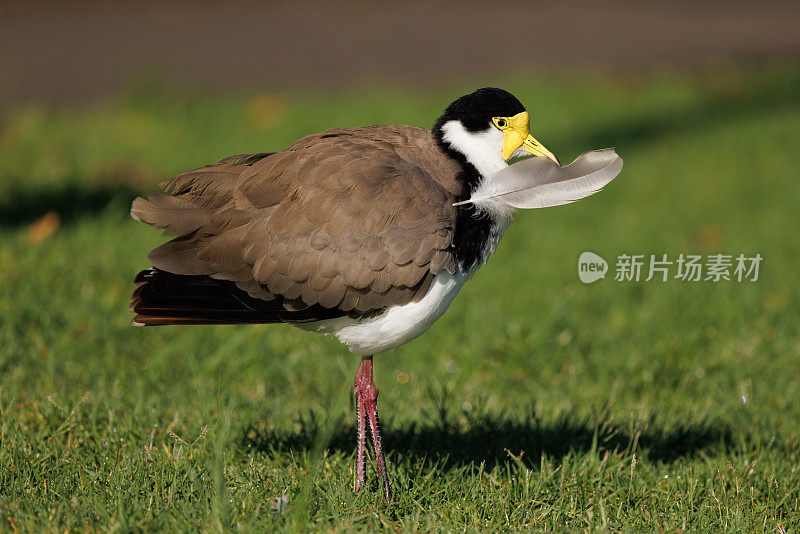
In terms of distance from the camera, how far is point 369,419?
12.3 ft

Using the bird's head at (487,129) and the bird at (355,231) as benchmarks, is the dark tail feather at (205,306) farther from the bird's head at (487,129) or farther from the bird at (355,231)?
the bird's head at (487,129)

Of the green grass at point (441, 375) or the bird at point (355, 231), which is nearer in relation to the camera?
the bird at point (355, 231)

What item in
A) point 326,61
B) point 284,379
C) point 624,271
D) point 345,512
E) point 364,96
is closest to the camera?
point 345,512

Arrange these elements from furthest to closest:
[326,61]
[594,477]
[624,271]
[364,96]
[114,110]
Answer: [326,61] → [364,96] → [114,110] → [624,271] → [594,477]

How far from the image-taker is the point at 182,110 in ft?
30.6

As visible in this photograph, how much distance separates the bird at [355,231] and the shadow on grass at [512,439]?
1.66 ft

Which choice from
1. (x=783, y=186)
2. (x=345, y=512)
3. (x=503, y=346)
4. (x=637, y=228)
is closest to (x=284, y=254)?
(x=345, y=512)

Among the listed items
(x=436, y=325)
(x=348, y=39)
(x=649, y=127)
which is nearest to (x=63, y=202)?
(x=436, y=325)

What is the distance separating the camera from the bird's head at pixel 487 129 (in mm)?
3488

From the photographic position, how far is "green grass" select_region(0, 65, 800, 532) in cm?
346

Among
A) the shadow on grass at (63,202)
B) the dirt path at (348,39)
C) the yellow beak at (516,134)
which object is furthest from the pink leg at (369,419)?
the dirt path at (348,39)

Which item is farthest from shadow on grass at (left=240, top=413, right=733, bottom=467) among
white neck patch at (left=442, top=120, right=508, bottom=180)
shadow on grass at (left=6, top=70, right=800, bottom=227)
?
shadow on grass at (left=6, top=70, right=800, bottom=227)

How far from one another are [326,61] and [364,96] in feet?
5.85

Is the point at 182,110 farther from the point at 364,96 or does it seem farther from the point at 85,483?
the point at 85,483
